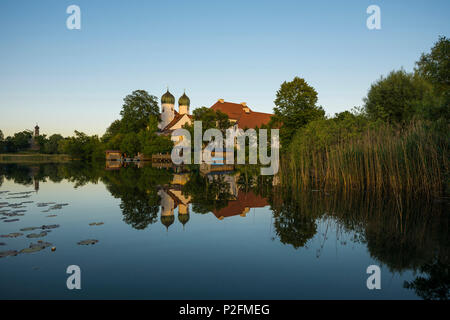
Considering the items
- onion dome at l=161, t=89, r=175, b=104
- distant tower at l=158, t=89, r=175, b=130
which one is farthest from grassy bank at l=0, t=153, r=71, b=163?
onion dome at l=161, t=89, r=175, b=104

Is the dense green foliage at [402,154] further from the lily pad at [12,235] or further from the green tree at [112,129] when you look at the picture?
the green tree at [112,129]

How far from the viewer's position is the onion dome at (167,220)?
5.50 m

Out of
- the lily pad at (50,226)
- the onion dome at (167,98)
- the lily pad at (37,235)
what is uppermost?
the onion dome at (167,98)

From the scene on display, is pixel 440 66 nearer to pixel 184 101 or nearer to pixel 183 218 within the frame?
pixel 183 218

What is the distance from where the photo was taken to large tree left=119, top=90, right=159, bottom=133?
5172 centimetres

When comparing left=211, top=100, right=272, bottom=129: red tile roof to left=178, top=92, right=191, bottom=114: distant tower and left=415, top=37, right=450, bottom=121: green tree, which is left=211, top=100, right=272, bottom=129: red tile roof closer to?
left=178, top=92, right=191, bottom=114: distant tower

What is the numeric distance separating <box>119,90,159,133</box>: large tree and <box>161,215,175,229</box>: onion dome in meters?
47.9

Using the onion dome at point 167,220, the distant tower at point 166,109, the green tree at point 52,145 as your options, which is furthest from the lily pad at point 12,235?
the green tree at point 52,145

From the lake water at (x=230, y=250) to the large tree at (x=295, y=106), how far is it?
18.9 meters

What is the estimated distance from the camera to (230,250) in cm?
416

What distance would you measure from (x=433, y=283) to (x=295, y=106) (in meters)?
24.3

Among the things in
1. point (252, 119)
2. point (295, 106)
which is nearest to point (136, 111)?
point (252, 119)
